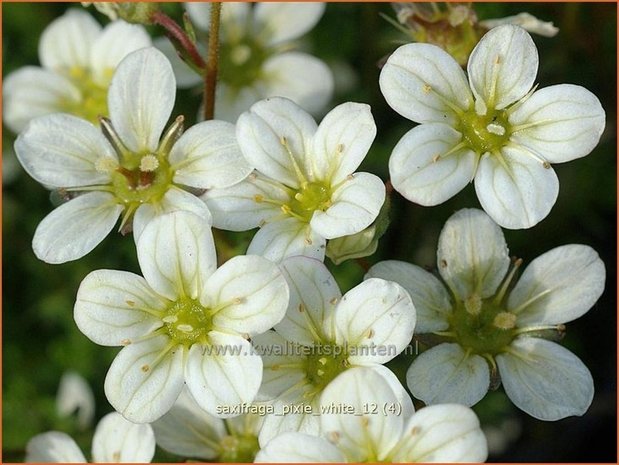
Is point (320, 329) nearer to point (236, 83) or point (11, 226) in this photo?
point (236, 83)

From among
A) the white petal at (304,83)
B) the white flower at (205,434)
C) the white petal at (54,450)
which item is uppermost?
the white petal at (304,83)

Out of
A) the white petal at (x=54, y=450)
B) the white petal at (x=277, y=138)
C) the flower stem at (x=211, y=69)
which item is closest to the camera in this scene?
the white petal at (x=277, y=138)

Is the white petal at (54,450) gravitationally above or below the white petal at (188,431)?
below

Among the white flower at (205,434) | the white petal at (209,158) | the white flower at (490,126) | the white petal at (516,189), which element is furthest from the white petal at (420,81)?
the white flower at (205,434)

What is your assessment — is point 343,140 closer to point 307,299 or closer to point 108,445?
point 307,299

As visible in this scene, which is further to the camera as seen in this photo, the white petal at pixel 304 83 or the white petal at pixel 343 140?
the white petal at pixel 304 83

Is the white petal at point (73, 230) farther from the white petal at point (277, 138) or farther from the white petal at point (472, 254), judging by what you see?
the white petal at point (472, 254)

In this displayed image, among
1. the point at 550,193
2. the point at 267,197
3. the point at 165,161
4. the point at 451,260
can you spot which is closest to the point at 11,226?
the point at 165,161

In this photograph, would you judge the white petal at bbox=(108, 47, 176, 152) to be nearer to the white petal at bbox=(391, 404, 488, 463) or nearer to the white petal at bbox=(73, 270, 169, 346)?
the white petal at bbox=(73, 270, 169, 346)

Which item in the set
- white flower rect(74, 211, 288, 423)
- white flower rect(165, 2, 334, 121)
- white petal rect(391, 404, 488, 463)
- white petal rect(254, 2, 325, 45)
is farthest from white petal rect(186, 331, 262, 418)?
white petal rect(254, 2, 325, 45)
